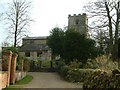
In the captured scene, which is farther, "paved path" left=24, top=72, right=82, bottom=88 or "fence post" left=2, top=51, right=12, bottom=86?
"paved path" left=24, top=72, right=82, bottom=88

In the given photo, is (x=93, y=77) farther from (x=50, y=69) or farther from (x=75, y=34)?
(x=50, y=69)

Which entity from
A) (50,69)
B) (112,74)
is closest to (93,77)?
(112,74)

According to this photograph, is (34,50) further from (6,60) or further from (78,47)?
(6,60)

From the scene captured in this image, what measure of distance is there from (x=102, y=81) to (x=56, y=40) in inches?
1624

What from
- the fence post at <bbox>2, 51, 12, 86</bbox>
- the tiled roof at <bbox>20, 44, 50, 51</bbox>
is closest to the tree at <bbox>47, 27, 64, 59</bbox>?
the tiled roof at <bbox>20, 44, 50, 51</bbox>

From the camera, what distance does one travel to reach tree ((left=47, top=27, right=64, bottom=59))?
57.4 metres

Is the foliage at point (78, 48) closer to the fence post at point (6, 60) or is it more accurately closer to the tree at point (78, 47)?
the tree at point (78, 47)

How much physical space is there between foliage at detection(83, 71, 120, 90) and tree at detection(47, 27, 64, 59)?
35.5 meters

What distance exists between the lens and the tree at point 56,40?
5740 cm

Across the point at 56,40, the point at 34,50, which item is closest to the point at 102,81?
the point at 56,40

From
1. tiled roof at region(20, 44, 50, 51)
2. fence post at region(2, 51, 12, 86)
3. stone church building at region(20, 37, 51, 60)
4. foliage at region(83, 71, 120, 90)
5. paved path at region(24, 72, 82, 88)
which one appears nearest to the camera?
foliage at region(83, 71, 120, 90)

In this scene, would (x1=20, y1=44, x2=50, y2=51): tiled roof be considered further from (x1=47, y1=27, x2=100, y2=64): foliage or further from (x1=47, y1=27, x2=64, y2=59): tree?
(x1=47, y1=27, x2=100, y2=64): foliage

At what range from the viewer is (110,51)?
4462cm

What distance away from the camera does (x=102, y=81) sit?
18.5 meters
